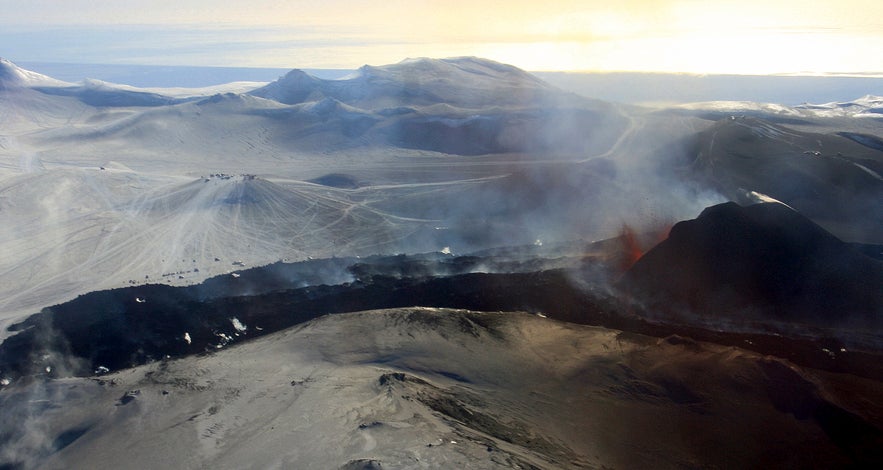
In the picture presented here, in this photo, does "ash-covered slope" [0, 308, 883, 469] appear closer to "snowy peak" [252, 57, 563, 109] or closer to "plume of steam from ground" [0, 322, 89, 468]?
"plume of steam from ground" [0, 322, 89, 468]

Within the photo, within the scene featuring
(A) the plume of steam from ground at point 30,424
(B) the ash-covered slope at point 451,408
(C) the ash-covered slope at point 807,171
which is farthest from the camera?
(C) the ash-covered slope at point 807,171

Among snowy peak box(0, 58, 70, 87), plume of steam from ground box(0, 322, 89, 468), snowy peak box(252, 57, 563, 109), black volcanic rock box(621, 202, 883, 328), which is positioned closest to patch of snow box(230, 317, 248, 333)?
plume of steam from ground box(0, 322, 89, 468)

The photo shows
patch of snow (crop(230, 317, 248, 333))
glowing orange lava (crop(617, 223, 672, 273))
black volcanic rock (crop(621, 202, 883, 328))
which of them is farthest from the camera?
glowing orange lava (crop(617, 223, 672, 273))

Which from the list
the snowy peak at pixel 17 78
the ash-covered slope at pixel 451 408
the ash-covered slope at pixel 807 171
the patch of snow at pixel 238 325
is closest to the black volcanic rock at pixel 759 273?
the ash-covered slope at pixel 451 408

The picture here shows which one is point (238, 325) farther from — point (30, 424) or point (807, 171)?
point (807, 171)

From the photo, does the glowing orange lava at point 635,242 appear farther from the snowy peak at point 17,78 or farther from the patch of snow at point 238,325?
the snowy peak at point 17,78
